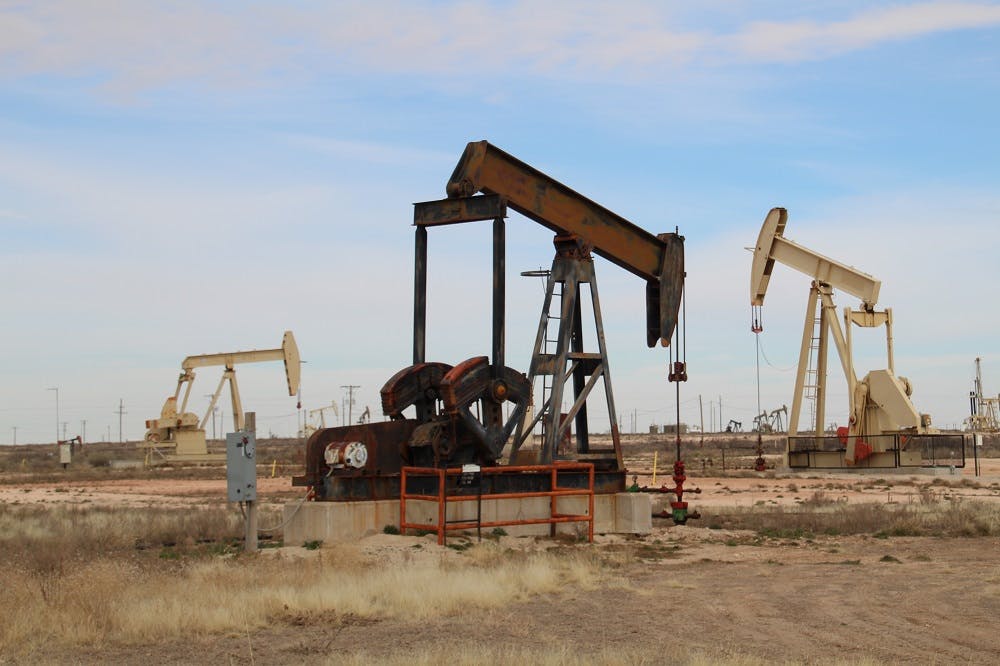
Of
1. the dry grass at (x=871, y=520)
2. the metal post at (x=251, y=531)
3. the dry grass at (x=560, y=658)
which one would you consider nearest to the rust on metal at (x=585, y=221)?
the dry grass at (x=871, y=520)

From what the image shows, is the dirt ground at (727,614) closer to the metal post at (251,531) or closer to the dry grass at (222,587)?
the dry grass at (222,587)

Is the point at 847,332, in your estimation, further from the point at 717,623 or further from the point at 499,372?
the point at 717,623

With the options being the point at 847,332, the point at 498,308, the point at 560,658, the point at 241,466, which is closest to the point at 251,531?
the point at 241,466

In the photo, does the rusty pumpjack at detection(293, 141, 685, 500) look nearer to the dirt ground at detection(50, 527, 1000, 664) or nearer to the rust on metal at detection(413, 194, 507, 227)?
the rust on metal at detection(413, 194, 507, 227)

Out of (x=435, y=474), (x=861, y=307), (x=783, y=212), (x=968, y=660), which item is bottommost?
(x=968, y=660)

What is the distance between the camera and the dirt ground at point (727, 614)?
7.79m

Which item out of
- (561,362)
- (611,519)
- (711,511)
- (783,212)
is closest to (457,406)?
(561,362)

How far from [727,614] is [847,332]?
25.5m

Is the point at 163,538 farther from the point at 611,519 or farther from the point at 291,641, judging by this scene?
the point at 291,641

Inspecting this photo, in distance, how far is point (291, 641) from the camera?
8125mm

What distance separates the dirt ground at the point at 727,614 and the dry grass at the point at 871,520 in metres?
0.72

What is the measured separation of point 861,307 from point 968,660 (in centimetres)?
2685

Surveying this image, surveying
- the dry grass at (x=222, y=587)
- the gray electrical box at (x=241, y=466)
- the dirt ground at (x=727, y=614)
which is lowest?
the dirt ground at (x=727, y=614)

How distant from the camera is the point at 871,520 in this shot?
17.3m
